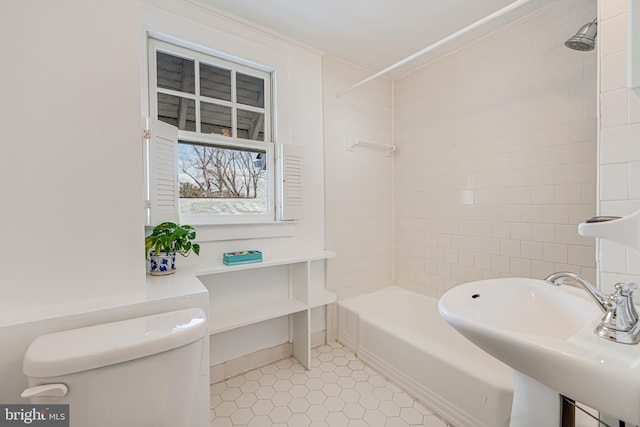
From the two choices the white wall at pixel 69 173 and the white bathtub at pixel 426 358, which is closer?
the white wall at pixel 69 173

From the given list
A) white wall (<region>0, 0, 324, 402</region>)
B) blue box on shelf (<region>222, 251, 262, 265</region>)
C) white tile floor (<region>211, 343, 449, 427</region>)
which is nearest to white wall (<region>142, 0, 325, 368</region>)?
blue box on shelf (<region>222, 251, 262, 265</region>)

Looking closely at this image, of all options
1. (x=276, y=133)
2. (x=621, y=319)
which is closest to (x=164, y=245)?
(x=276, y=133)

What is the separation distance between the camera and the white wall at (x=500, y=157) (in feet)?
5.38

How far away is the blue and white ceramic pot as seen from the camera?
55.6 inches

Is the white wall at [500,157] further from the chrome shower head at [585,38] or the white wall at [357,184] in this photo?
the chrome shower head at [585,38]

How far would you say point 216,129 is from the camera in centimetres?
187

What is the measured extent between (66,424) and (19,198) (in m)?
0.71

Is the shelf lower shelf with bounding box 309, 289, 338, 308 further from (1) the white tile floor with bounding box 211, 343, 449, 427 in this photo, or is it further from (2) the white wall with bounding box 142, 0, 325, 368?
(1) the white tile floor with bounding box 211, 343, 449, 427

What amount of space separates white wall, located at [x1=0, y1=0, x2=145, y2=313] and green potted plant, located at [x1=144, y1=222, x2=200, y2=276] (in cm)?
27

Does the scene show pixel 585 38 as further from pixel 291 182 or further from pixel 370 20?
pixel 291 182

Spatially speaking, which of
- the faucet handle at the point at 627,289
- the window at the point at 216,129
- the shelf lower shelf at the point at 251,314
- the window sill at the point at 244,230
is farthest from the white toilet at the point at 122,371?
the faucet handle at the point at 627,289

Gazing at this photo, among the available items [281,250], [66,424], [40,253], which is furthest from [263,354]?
[40,253]

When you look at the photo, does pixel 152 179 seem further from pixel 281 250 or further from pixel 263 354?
pixel 263 354

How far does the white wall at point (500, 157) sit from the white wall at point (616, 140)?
732mm
